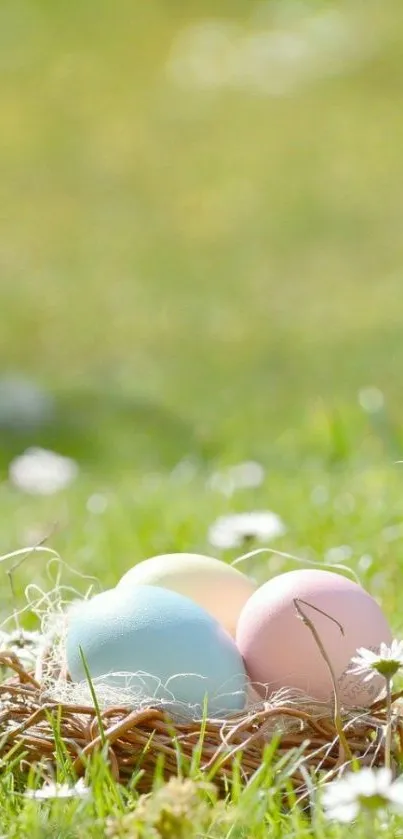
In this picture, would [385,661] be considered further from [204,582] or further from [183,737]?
[204,582]

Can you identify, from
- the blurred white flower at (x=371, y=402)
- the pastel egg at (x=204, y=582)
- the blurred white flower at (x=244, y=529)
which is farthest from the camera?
the blurred white flower at (x=371, y=402)

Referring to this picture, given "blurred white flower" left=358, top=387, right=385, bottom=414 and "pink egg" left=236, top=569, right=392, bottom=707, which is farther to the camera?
"blurred white flower" left=358, top=387, right=385, bottom=414

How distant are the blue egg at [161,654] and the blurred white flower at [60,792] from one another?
0.67ft

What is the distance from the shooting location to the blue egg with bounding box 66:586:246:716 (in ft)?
5.54

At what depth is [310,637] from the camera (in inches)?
68.7

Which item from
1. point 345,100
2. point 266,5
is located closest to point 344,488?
point 345,100

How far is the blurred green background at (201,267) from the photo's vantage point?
4.13 meters

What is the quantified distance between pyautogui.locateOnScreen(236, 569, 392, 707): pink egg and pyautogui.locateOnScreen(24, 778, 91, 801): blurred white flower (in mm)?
346

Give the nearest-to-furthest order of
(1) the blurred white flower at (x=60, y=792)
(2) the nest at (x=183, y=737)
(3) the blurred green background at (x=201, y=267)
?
(1) the blurred white flower at (x=60, y=792) < (2) the nest at (x=183, y=737) < (3) the blurred green background at (x=201, y=267)

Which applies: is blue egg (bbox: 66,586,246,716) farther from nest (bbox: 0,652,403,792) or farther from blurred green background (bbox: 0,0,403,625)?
blurred green background (bbox: 0,0,403,625)

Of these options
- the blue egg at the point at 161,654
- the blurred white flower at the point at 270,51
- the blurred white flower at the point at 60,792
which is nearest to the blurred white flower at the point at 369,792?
the blurred white flower at the point at 60,792

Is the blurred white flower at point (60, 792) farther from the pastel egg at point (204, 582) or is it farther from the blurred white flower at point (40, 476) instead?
the blurred white flower at point (40, 476)

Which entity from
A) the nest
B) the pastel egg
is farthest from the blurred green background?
the nest

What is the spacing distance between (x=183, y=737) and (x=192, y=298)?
9198mm
